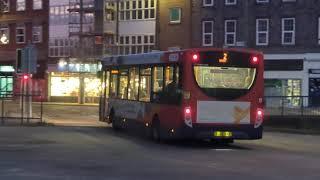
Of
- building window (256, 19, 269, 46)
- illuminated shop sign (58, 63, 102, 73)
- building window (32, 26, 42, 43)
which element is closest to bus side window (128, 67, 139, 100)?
building window (256, 19, 269, 46)

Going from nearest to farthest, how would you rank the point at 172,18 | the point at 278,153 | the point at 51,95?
the point at 278,153
the point at 172,18
the point at 51,95

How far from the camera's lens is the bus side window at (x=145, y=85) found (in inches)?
947

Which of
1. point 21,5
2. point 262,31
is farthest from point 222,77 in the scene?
point 21,5

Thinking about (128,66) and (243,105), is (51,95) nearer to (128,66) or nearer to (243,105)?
(128,66)

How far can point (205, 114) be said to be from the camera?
2148 centimetres

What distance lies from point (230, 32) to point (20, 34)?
2656cm

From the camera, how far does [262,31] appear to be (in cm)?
Result: 5597

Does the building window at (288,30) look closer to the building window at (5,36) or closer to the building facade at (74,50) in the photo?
the building facade at (74,50)

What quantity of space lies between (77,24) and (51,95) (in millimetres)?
7704

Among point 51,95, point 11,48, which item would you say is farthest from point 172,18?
point 11,48

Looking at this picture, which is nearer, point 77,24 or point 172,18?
point 172,18

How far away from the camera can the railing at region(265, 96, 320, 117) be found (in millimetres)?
34250

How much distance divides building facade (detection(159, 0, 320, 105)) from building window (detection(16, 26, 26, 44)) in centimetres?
2265

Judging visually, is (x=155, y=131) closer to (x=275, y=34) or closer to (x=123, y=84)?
(x=123, y=84)
